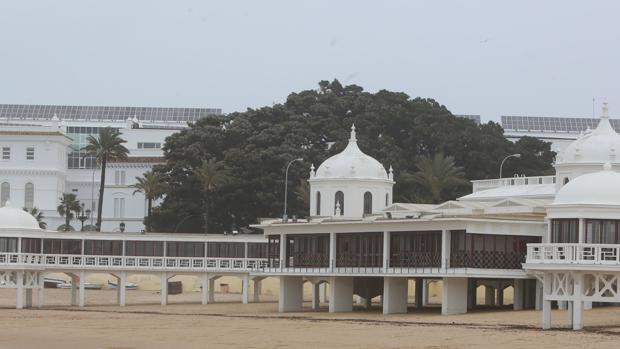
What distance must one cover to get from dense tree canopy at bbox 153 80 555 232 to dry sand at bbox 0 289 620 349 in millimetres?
31368

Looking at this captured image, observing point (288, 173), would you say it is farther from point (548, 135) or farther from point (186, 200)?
point (548, 135)

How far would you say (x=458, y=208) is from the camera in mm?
80375

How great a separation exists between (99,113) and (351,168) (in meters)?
88.5

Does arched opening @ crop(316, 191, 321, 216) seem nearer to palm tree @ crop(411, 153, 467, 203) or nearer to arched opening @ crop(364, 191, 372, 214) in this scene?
arched opening @ crop(364, 191, 372, 214)

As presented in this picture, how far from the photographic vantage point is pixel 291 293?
275 feet

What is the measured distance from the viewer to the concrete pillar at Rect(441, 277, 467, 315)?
72.2 meters

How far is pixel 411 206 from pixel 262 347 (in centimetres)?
3360

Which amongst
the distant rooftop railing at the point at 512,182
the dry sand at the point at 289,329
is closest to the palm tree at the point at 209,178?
the distant rooftop railing at the point at 512,182

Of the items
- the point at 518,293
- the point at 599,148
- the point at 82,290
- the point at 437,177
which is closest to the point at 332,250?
the point at 518,293

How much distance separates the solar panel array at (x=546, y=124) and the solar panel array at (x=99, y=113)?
1297 inches

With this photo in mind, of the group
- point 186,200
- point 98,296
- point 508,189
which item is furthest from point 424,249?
point 186,200

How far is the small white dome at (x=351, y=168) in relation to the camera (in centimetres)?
8888

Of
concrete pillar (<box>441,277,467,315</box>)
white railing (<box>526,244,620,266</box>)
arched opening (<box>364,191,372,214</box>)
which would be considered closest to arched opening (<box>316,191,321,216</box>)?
arched opening (<box>364,191,372,214</box>)

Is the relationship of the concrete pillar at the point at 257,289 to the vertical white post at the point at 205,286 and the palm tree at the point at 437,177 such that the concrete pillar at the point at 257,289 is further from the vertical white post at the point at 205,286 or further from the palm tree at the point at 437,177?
the palm tree at the point at 437,177
